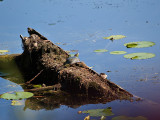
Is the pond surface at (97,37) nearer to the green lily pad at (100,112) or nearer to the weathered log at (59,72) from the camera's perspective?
the green lily pad at (100,112)

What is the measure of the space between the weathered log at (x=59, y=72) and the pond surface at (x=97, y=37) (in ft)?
0.87

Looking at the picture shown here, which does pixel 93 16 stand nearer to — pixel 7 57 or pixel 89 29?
pixel 89 29

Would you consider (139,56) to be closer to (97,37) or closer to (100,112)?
(97,37)

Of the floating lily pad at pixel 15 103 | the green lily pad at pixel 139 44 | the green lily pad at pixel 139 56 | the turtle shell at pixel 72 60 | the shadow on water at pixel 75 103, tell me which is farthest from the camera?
the green lily pad at pixel 139 44

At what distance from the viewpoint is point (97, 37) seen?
21.3 feet

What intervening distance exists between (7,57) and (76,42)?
1.71 m

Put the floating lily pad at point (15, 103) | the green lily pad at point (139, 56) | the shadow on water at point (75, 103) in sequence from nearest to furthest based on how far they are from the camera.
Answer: the shadow on water at point (75, 103), the floating lily pad at point (15, 103), the green lily pad at point (139, 56)

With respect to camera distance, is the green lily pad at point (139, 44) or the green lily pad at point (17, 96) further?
the green lily pad at point (139, 44)

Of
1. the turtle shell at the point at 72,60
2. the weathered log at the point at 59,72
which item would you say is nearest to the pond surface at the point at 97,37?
the weathered log at the point at 59,72

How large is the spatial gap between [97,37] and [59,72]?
293 centimetres

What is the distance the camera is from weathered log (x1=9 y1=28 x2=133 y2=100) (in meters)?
3.35

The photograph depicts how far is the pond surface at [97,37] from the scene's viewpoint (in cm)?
307

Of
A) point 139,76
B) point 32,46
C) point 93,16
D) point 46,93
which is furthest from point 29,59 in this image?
point 93,16

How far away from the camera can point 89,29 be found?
7.41 meters
